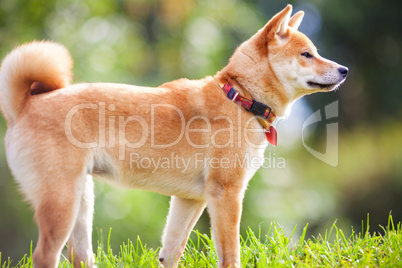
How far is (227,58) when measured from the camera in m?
12.8

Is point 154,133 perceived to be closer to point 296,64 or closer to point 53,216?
point 53,216

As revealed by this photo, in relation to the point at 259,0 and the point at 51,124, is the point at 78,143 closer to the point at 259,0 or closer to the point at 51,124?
the point at 51,124

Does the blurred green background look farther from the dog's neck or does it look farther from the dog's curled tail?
the dog's curled tail

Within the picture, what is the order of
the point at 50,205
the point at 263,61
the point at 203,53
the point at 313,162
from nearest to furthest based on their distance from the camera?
the point at 50,205, the point at 263,61, the point at 203,53, the point at 313,162

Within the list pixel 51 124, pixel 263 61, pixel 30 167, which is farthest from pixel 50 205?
pixel 263 61

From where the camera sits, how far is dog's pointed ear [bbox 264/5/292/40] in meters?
3.87

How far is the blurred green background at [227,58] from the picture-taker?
10.1 metres

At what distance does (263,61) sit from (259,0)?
1172 cm

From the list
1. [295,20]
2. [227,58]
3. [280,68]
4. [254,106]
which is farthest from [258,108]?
[227,58]

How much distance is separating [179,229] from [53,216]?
1.14 m

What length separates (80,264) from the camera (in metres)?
3.65

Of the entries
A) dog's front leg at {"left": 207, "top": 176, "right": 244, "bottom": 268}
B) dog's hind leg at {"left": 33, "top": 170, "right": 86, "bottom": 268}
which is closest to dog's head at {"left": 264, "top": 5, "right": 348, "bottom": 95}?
dog's front leg at {"left": 207, "top": 176, "right": 244, "bottom": 268}

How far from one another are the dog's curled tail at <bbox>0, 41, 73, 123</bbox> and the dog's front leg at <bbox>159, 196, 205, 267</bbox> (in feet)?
4.55

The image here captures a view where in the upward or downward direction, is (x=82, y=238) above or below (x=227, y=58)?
below
